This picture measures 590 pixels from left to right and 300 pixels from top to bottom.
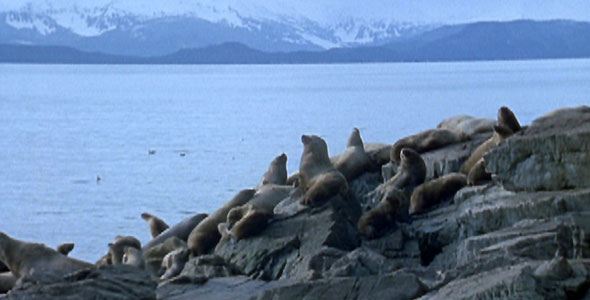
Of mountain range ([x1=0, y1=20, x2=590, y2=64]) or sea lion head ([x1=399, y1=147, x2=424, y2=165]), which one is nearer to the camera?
sea lion head ([x1=399, y1=147, x2=424, y2=165])

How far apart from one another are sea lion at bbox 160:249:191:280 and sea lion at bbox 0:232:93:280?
49.2 inches

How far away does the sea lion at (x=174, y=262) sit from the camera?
9.34 metres

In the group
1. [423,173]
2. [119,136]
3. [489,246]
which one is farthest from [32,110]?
[489,246]

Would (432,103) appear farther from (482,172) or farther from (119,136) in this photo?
(482,172)

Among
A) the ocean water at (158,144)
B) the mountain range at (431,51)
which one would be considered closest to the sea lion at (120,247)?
the ocean water at (158,144)

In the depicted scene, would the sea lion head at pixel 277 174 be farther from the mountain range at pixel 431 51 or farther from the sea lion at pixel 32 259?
the mountain range at pixel 431 51

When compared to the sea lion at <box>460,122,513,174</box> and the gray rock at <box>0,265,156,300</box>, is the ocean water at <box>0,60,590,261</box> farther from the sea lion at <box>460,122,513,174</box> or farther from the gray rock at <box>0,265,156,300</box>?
the gray rock at <box>0,265,156,300</box>

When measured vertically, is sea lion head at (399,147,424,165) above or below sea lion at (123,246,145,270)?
above

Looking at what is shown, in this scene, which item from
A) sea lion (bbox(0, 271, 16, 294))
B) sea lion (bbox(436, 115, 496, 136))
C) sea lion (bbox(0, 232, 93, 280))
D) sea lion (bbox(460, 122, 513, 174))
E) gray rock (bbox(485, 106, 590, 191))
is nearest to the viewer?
gray rock (bbox(485, 106, 590, 191))

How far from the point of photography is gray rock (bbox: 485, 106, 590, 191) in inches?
308

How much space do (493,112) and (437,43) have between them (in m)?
150

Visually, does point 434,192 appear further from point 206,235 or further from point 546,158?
point 206,235

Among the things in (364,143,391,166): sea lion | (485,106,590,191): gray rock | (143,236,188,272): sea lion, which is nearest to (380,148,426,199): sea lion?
(364,143,391,166): sea lion

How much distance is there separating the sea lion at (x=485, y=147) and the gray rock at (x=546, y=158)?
128cm
